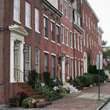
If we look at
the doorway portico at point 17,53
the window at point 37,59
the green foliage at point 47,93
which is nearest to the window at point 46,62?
the window at point 37,59

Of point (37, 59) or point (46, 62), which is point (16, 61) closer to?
point (37, 59)

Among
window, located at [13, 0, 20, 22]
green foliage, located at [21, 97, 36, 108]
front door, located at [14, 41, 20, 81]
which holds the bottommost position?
green foliage, located at [21, 97, 36, 108]

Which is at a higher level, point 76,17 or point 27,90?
point 76,17

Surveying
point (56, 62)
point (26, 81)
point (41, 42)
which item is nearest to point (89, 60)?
point (56, 62)

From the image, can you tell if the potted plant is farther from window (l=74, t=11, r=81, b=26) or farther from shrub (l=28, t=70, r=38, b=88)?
window (l=74, t=11, r=81, b=26)

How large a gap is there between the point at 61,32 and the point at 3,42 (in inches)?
470

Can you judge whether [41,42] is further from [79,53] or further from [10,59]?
[79,53]

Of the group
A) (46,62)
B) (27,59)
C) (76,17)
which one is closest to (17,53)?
(27,59)

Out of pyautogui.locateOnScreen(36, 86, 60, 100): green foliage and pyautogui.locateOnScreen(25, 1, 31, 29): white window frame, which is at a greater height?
pyautogui.locateOnScreen(25, 1, 31, 29): white window frame

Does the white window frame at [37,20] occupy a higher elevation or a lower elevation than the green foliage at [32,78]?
higher

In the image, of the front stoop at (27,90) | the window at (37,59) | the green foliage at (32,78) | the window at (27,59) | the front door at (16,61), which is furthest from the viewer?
the window at (37,59)

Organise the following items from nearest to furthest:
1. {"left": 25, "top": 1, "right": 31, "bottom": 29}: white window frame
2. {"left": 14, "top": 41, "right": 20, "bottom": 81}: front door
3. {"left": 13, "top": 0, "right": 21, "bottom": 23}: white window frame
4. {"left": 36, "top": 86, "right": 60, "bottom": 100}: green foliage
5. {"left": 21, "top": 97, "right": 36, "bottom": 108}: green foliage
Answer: {"left": 21, "top": 97, "right": 36, "bottom": 108}: green foliage
{"left": 14, "top": 41, "right": 20, "bottom": 81}: front door
{"left": 13, "top": 0, "right": 21, "bottom": 23}: white window frame
{"left": 36, "top": 86, "right": 60, "bottom": 100}: green foliage
{"left": 25, "top": 1, "right": 31, "bottom": 29}: white window frame

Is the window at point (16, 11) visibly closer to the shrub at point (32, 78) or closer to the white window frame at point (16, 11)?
the white window frame at point (16, 11)

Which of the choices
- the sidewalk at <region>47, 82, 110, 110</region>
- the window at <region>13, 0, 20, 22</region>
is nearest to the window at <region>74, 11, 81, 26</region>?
the sidewalk at <region>47, 82, 110, 110</region>
